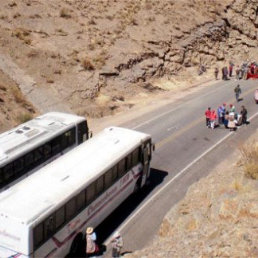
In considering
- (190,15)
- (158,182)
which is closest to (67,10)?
(190,15)

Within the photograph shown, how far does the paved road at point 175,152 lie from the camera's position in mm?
21047

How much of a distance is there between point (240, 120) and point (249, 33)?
2360 cm

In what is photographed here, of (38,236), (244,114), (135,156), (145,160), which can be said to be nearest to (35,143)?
(135,156)

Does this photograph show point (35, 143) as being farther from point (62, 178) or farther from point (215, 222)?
point (215, 222)

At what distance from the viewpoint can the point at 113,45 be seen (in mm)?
44344

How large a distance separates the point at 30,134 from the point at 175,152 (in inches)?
364

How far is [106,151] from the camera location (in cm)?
2069

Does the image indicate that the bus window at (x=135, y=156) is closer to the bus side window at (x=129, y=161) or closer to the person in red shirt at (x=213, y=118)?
the bus side window at (x=129, y=161)

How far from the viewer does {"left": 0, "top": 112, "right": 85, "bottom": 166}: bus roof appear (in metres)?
20.9

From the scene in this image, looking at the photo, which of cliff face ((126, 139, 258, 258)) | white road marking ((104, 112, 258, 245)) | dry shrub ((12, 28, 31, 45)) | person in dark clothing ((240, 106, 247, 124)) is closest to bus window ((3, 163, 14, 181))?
white road marking ((104, 112, 258, 245))

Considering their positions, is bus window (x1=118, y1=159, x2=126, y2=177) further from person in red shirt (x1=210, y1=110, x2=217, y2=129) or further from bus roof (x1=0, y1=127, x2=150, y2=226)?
person in red shirt (x1=210, y1=110, x2=217, y2=129)

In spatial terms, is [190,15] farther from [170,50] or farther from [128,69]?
[128,69]

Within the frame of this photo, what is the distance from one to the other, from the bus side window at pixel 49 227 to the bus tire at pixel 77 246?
1.67 meters

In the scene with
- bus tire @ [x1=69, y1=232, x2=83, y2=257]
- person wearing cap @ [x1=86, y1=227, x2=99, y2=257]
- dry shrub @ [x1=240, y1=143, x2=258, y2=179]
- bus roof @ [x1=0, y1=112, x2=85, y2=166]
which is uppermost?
dry shrub @ [x1=240, y1=143, x2=258, y2=179]
